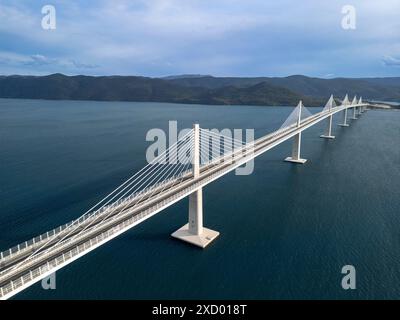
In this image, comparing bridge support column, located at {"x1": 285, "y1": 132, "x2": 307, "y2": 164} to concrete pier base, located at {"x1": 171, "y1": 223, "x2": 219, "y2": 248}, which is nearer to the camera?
concrete pier base, located at {"x1": 171, "y1": 223, "x2": 219, "y2": 248}

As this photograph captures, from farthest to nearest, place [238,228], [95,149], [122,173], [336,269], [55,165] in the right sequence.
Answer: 1. [95,149]
2. [55,165]
3. [122,173]
4. [238,228]
5. [336,269]

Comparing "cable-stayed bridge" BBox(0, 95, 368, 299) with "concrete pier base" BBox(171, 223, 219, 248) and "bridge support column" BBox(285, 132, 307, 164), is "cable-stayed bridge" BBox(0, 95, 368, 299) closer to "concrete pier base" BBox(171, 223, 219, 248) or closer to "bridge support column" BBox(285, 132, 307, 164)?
"concrete pier base" BBox(171, 223, 219, 248)

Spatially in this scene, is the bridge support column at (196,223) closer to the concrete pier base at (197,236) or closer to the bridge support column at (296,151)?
the concrete pier base at (197,236)

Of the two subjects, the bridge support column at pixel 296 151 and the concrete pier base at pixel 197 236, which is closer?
the concrete pier base at pixel 197 236

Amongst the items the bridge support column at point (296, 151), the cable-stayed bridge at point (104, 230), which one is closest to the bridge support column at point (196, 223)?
the cable-stayed bridge at point (104, 230)

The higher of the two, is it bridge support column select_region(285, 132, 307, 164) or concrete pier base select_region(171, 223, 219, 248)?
bridge support column select_region(285, 132, 307, 164)

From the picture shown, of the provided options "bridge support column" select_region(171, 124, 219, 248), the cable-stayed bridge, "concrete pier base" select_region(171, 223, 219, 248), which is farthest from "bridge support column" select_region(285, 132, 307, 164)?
"bridge support column" select_region(171, 124, 219, 248)
